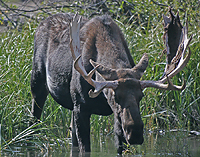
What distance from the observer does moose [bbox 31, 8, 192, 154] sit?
381 centimetres

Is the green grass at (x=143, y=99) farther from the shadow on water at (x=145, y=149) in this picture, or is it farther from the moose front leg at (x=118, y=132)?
the moose front leg at (x=118, y=132)

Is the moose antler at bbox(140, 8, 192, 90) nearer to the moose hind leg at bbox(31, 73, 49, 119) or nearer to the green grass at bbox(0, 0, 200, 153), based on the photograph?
the green grass at bbox(0, 0, 200, 153)

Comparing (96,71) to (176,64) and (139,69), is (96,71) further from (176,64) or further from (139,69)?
(176,64)

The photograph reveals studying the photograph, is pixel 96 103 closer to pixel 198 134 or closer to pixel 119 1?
pixel 198 134

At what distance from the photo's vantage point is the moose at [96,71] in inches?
→ 150

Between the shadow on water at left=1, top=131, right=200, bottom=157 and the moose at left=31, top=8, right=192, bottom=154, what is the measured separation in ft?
0.90

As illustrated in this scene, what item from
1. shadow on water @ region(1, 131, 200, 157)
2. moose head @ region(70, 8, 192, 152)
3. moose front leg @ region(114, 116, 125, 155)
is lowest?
shadow on water @ region(1, 131, 200, 157)

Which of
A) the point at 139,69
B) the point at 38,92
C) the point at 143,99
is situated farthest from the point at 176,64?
the point at 38,92

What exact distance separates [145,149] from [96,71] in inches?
60.7

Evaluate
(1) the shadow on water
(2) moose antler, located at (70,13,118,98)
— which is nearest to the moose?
(2) moose antler, located at (70,13,118,98)

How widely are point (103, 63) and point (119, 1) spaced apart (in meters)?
5.25

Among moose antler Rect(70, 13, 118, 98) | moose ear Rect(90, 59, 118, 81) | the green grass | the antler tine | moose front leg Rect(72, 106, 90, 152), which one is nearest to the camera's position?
moose antler Rect(70, 13, 118, 98)

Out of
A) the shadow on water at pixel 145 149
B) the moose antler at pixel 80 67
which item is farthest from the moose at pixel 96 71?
the shadow on water at pixel 145 149

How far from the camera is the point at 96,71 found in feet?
13.2
